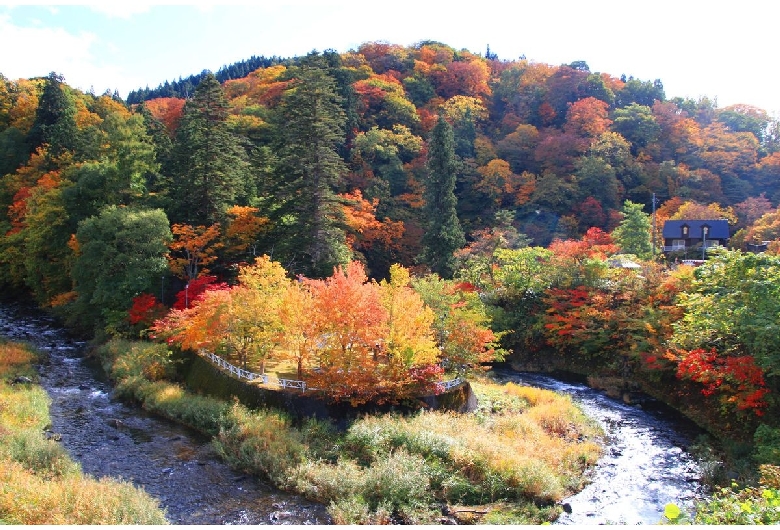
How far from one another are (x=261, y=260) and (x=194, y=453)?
9657mm

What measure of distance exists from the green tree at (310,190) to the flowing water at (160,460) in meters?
14.0

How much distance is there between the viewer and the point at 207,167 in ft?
131

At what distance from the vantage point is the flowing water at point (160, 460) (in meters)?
17.0

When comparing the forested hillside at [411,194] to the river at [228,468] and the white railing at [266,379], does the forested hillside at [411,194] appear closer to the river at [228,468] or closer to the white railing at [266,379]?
the river at [228,468]

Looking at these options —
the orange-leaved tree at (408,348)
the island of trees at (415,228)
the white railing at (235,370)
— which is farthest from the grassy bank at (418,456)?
the island of trees at (415,228)

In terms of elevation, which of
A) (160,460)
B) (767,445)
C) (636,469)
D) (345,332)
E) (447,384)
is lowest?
(636,469)

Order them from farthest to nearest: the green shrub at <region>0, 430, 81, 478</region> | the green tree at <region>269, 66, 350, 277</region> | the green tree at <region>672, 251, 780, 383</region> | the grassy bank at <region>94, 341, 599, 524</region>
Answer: the green tree at <region>269, 66, 350, 277</region>, the green tree at <region>672, 251, 780, 383</region>, the green shrub at <region>0, 430, 81, 478</region>, the grassy bank at <region>94, 341, 599, 524</region>

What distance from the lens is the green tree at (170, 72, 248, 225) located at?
39906 millimetres

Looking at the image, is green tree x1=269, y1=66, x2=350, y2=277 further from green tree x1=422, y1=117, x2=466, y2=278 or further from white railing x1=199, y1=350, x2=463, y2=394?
white railing x1=199, y1=350, x2=463, y2=394

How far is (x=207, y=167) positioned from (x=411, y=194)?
21.4 meters

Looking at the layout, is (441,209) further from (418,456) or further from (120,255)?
(418,456)

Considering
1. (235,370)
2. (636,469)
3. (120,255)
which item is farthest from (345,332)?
(120,255)

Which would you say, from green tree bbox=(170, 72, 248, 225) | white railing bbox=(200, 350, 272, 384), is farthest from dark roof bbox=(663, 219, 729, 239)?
white railing bbox=(200, 350, 272, 384)

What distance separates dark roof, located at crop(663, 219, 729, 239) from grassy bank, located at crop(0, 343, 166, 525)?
47751mm
